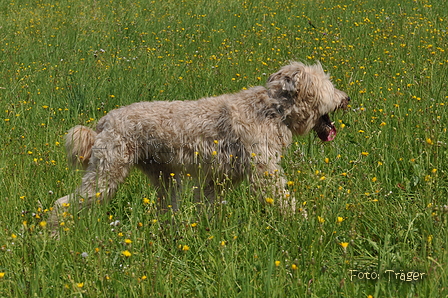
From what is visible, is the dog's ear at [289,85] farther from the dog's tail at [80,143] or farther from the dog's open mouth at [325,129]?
the dog's tail at [80,143]

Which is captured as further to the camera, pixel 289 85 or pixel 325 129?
pixel 325 129

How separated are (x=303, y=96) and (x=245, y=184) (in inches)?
34.2

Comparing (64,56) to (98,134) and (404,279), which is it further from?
(404,279)

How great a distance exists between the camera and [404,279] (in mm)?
2756

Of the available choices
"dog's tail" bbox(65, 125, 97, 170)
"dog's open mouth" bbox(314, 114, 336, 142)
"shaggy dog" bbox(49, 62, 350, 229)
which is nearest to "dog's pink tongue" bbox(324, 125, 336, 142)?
"dog's open mouth" bbox(314, 114, 336, 142)

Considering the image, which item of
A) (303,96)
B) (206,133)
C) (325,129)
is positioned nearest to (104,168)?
(206,133)

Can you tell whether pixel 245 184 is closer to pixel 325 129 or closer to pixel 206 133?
pixel 206 133

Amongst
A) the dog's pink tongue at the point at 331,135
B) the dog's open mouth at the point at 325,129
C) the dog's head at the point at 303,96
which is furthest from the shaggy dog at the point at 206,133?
the dog's pink tongue at the point at 331,135

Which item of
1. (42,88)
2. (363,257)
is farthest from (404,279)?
(42,88)

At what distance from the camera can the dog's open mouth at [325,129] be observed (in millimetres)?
4672

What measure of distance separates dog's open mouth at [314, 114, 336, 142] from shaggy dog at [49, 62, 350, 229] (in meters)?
0.16

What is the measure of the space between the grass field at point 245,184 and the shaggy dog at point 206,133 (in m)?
0.20

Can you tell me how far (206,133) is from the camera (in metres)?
4.32

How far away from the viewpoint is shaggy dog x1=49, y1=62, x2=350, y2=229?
421 centimetres
